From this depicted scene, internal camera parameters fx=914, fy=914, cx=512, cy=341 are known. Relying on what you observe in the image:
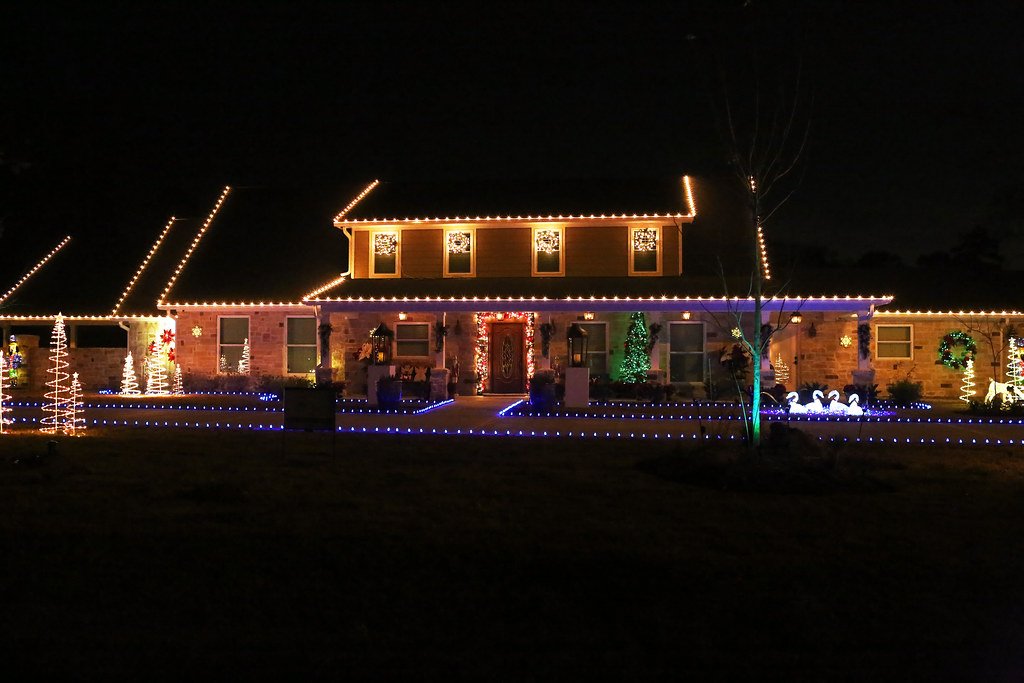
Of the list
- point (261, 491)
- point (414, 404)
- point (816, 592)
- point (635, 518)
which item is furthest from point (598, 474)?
point (414, 404)

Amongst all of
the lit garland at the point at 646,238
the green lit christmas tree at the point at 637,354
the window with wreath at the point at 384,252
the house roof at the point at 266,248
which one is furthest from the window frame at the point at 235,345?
the lit garland at the point at 646,238

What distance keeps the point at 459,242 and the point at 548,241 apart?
2.32 metres

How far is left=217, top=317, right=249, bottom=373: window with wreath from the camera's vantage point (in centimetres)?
2412

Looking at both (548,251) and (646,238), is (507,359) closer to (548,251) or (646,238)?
(548,251)

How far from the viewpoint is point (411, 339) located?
76.1ft

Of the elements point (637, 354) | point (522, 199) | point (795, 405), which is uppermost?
point (522, 199)

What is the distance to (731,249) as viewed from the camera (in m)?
23.0

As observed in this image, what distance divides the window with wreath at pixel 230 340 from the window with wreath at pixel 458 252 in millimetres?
5655

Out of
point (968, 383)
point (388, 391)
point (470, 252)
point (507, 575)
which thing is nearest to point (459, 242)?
point (470, 252)

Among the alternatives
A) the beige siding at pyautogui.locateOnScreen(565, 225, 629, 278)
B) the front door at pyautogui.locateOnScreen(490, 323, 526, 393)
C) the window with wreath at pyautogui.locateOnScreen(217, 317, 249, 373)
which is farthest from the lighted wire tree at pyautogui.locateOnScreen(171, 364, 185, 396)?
the beige siding at pyautogui.locateOnScreen(565, 225, 629, 278)

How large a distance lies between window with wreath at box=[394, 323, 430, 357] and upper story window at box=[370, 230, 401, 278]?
1574 mm

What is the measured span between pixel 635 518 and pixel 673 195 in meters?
17.5

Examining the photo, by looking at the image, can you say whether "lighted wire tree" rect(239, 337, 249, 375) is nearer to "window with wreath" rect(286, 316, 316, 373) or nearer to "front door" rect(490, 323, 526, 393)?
"window with wreath" rect(286, 316, 316, 373)

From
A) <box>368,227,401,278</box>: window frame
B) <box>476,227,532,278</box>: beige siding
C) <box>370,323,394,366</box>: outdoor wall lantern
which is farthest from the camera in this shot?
<box>368,227,401,278</box>: window frame
